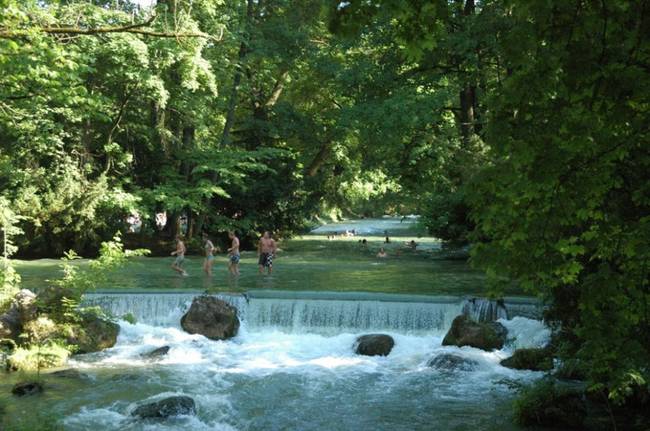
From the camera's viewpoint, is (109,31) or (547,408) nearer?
(109,31)

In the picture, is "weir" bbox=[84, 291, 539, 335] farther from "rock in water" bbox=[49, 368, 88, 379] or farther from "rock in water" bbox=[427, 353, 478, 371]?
"rock in water" bbox=[49, 368, 88, 379]

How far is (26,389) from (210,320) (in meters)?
5.52

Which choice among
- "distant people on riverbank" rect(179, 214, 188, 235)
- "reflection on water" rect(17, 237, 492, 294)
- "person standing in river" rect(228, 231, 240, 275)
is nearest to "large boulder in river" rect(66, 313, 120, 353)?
"reflection on water" rect(17, 237, 492, 294)

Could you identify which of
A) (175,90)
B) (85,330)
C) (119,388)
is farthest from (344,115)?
(119,388)

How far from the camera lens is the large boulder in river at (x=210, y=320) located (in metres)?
16.4

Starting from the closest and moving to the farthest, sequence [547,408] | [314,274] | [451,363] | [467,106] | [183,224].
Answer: [547,408]
[451,363]
[314,274]
[467,106]
[183,224]

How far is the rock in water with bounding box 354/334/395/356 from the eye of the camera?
14945 millimetres

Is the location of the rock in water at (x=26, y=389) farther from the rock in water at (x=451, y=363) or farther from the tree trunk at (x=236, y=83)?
the tree trunk at (x=236, y=83)

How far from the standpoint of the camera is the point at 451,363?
13.8m

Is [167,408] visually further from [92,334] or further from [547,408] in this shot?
[547,408]

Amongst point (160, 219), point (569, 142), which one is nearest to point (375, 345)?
point (569, 142)

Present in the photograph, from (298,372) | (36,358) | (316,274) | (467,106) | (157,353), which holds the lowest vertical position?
(298,372)

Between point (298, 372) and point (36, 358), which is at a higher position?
point (36, 358)

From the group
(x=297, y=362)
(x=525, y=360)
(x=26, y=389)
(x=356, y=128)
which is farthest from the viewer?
(x=356, y=128)
